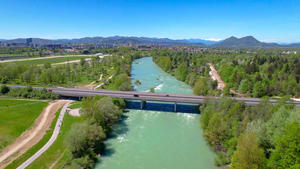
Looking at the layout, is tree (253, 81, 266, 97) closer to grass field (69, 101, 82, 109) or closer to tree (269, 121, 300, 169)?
tree (269, 121, 300, 169)

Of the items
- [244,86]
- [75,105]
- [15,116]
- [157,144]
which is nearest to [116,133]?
[157,144]

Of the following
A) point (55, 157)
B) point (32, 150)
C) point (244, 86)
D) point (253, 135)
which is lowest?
point (55, 157)

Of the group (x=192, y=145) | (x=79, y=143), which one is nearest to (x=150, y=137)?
(x=192, y=145)

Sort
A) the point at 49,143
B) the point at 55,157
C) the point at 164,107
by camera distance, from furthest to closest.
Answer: the point at 164,107 → the point at 49,143 → the point at 55,157

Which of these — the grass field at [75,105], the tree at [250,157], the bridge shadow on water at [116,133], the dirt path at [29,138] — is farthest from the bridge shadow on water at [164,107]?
the tree at [250,157]

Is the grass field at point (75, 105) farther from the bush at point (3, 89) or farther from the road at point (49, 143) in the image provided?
the bush at point (3, 89)

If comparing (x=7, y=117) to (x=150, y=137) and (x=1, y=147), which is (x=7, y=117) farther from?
(x=150, y=137)

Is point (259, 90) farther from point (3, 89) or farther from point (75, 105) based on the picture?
point (3, 89)
